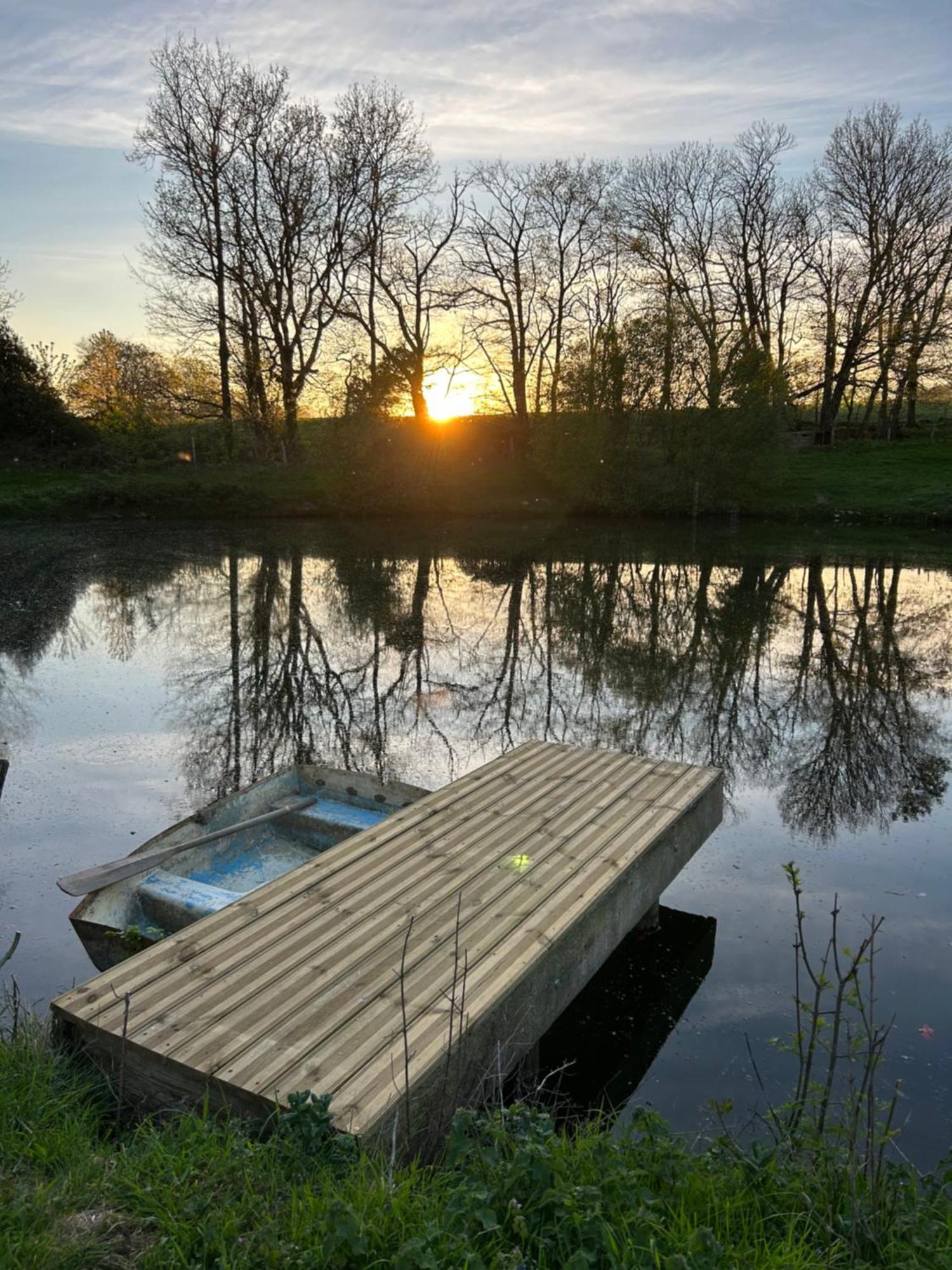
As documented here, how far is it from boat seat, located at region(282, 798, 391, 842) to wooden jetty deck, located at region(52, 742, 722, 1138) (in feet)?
1.65

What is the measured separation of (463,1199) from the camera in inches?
86.7

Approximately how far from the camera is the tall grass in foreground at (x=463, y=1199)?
82.7 inches

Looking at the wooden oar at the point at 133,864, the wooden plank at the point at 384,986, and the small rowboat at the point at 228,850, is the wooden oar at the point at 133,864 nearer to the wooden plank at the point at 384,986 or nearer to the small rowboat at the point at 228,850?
the small rowboat at the point at 228,850

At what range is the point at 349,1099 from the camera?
2.72 metres

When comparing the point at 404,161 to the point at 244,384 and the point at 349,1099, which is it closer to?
the point at 244,384

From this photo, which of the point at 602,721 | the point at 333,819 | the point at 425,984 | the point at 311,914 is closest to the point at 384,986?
the point at 425,984

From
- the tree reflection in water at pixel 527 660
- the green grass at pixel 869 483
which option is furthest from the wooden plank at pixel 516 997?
the green grass at pixel 869 483

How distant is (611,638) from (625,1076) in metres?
8.19

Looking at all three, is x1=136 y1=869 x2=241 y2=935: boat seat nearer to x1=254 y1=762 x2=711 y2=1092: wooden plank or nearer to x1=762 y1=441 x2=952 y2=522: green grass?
x1=254 y1=762 x2=711 y2=1092: wooden plank

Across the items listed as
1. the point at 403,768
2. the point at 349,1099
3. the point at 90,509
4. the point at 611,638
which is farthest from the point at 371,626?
the point at 90,509

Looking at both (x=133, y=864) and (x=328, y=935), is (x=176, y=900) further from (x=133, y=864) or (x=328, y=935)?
(x=328, y=935)

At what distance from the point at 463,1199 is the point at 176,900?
255cm

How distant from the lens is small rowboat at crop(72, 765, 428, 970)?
13.8ft

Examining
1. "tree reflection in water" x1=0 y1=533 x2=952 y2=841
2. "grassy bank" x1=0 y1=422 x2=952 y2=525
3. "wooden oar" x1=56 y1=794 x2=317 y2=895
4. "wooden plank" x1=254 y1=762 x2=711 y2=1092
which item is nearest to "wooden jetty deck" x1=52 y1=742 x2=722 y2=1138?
"wooden plank" x1=254 y1=762 x2=711 y2=1092
